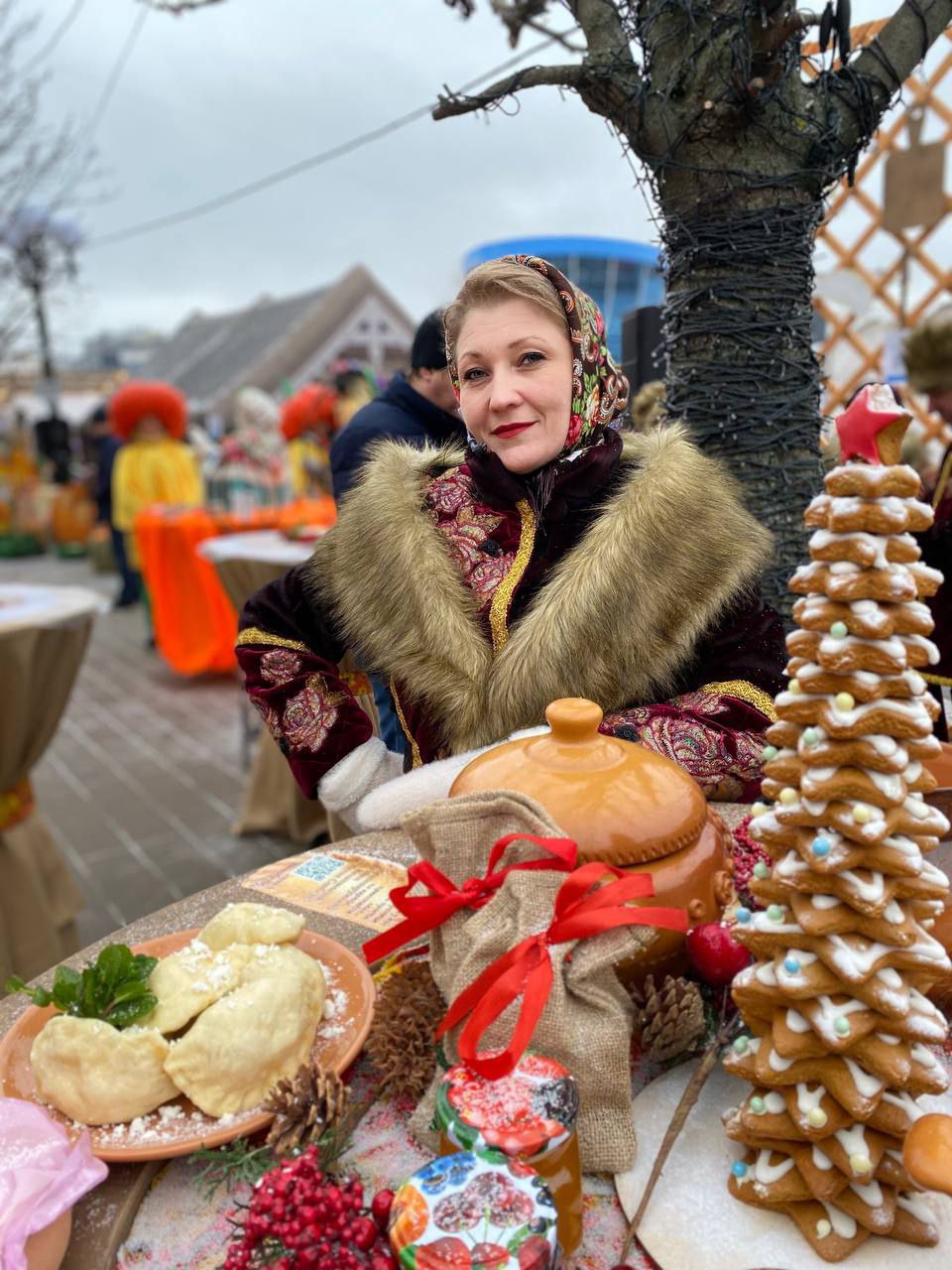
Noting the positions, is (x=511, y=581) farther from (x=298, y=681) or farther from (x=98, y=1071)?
(x=98, y=1071)

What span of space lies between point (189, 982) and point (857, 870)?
0.63 m

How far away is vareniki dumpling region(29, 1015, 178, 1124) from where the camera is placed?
0.81 metres

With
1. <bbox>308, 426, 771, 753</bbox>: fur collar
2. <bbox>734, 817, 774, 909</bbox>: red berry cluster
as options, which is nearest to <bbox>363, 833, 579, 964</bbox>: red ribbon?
<bbox>734, 817, 774, 909</bbox>: red berry cluster

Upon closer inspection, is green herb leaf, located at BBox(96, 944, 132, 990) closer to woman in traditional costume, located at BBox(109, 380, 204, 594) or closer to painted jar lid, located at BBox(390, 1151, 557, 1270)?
painted jar lid, located at BBox(390, 1151, 557, 1270)

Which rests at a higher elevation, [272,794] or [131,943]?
[131,943]

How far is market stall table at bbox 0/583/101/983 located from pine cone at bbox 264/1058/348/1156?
77.3 inches

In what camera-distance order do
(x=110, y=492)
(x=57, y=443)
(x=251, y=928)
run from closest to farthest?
1. (x=251, y=928)
2. (x=110, y=492)
3. (x=57, y=443)

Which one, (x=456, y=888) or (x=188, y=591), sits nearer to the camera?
(x=456, y=888)

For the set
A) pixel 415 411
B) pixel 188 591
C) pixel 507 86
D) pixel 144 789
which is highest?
pixel 507 86

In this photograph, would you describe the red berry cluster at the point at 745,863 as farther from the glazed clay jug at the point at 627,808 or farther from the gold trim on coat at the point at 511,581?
the gold trim on coat at the point at 511,581

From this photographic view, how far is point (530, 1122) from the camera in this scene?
0.65 meters

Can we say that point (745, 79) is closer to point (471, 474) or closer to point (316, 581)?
point (471, 474)

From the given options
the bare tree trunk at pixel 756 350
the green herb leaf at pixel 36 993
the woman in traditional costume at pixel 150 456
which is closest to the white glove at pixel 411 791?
the green herb leaf at pixel 36 993

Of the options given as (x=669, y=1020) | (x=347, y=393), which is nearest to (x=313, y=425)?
(x=347, y=393)
